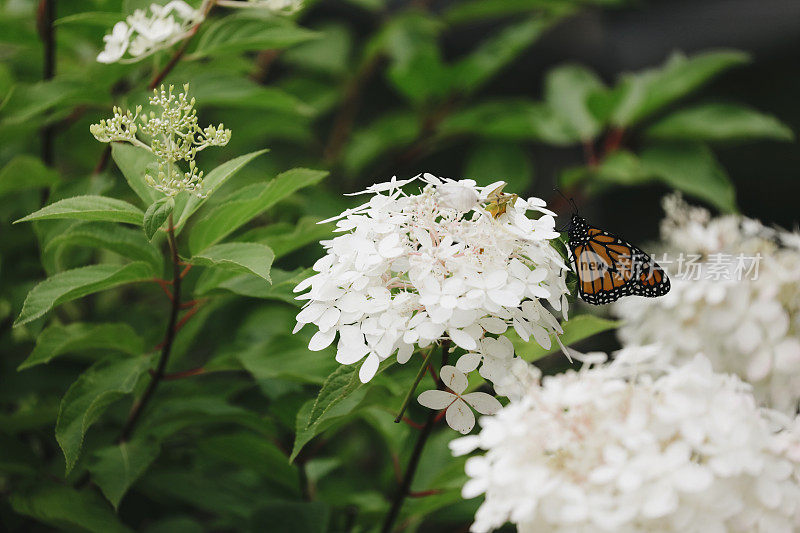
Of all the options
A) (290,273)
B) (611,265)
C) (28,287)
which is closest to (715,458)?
(611,265)

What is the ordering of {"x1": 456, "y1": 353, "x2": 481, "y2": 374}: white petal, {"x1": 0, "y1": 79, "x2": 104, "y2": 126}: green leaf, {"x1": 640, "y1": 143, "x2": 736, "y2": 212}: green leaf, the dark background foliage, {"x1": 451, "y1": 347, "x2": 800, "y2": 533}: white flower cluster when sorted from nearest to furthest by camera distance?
{"x1": 451, "y1": 347, "x2": 800, "y2": 533}: white flower cluster → {"x1": 456, "y1": 353, "x2": 481, "y2": 374}: white petal → the dark background foliage → {"x1": 0, "y1": 79, "x2": 104, "y2": 126}: green leaf → {"x1": 640, "y1": 143, "x2": 736, "y2": 212}: green leaf

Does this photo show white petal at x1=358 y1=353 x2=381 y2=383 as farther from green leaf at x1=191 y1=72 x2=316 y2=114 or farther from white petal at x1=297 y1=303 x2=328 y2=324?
green leaf at x1=191 y1=72 x2=316 y2=114

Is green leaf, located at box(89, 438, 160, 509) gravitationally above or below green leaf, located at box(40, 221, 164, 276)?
below

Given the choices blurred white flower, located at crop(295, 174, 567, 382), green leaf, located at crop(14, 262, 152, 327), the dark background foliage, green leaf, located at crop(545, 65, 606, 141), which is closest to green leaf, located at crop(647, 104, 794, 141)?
the dark background foliage

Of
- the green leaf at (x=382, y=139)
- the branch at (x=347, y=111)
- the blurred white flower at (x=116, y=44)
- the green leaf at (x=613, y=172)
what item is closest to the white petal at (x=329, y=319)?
the blurred white flower at (x=116, y=44)

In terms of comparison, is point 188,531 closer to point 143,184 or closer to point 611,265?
point 143,184

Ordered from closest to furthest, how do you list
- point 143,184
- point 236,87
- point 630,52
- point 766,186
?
point 143,184
point 236,87
point 766,186
point 630,52
